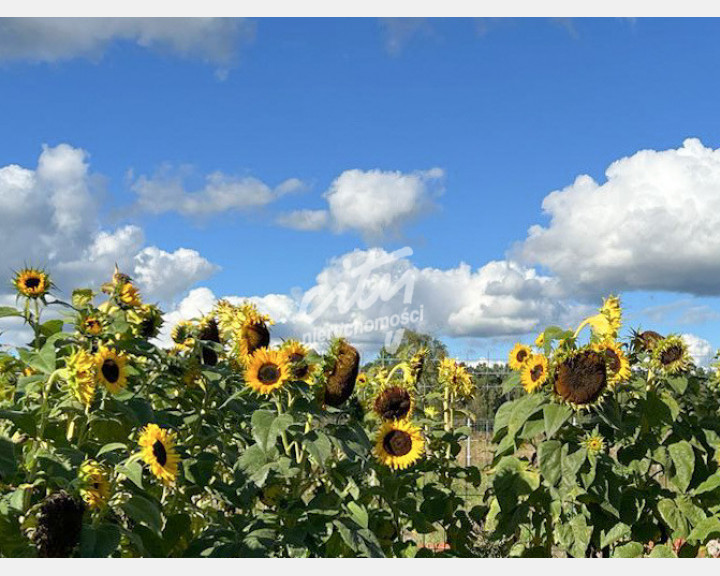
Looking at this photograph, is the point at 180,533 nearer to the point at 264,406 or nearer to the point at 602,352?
the point at 264,406

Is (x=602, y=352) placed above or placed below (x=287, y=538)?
above

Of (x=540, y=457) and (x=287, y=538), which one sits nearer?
(x=287, y=538)

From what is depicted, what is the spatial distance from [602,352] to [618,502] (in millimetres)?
752

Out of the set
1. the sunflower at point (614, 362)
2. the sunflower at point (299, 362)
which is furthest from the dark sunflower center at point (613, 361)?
the sunflower at point (299, 362)

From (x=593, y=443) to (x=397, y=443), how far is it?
96 cm

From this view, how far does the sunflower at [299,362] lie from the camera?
3688 mm

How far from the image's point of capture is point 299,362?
→ 3688 mm

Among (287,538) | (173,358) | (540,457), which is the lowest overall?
(287,538)

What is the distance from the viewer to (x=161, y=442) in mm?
2807

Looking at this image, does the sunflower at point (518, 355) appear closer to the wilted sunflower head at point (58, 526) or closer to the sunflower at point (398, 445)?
the sunflower at point (398, 445)

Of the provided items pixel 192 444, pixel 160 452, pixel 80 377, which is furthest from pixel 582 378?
pixel 80 377

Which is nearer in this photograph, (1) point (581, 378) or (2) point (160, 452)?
(2) point (160, 452)

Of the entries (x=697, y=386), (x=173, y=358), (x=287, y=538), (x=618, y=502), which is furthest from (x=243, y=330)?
(x=697, y=386)

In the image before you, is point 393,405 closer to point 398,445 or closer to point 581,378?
point 398,445
